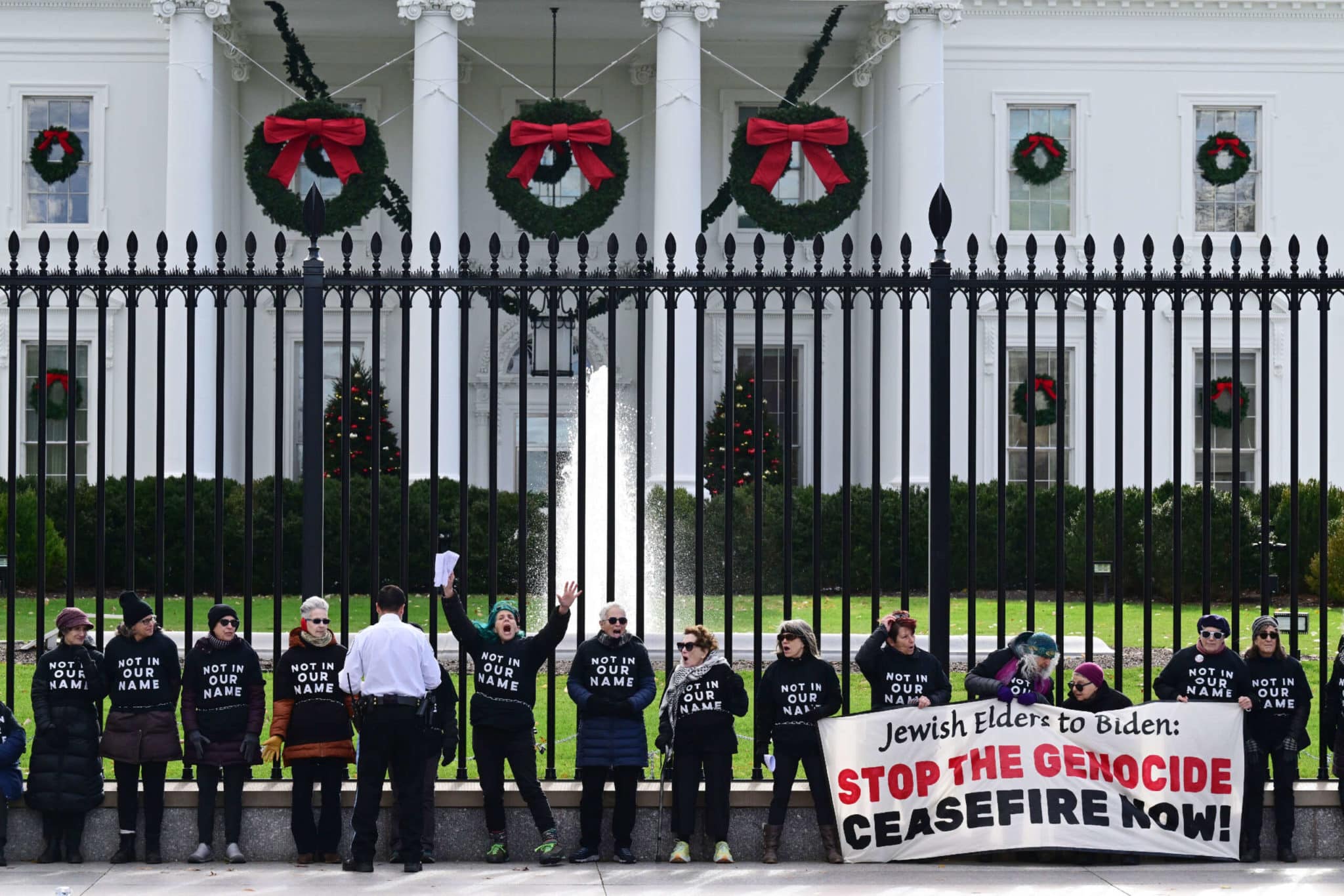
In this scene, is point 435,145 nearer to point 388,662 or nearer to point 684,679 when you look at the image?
point 684,679

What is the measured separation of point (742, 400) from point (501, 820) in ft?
61.6

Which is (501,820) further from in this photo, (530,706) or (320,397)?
(320,397)

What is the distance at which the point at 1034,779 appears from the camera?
31.9 feet

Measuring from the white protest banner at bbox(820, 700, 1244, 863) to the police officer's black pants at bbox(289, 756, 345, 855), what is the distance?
2584 mm

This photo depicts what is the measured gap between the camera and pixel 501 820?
31.6 ft

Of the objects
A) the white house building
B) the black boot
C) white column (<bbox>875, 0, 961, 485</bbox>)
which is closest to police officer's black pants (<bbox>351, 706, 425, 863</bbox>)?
the black boot

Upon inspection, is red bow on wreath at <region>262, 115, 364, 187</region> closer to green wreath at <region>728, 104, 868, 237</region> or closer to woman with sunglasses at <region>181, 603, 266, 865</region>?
green wreath at <region>728, 104, 868, 237</region>

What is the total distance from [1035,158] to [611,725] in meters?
22.7

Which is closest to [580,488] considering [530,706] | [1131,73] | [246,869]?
[530,706]

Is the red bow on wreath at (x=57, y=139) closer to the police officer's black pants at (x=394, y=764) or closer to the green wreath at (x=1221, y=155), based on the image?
the green wreath at (x=1221, y=155)

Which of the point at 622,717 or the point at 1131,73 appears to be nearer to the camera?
the point at 622,717

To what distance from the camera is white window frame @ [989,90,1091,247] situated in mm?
30812

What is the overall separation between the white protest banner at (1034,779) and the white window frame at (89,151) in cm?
2338

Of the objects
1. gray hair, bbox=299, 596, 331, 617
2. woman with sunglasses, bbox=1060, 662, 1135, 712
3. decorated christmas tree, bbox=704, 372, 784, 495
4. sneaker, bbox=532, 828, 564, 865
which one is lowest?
sneaker, bbox=532, 828, 564, 865
